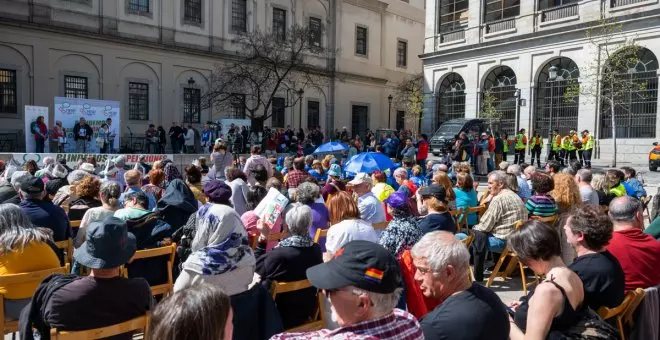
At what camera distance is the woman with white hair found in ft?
13.7

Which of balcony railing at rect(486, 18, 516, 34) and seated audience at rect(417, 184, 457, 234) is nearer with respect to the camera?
seated audience at rect(417, 184, 457, 234)

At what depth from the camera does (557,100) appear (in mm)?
28797

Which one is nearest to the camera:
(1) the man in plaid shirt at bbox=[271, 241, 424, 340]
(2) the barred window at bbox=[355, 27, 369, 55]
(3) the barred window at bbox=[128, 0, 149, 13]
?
(1) the man in plaid shirt at bbox=[271, 241, 424, 340]

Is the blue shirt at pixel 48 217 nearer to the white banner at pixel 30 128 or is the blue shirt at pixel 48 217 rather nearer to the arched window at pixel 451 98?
the white banner at pixel 30 128

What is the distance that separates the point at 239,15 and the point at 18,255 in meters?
30.8

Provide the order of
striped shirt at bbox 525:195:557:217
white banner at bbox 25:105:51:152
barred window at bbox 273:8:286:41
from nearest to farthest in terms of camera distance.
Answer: striped shirt at bbox 525:195:557:217 → white banner at bbox 25:105:51:152 → barred window at bbox 273:8:286:41

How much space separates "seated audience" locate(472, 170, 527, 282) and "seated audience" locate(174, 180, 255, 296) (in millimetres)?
3642

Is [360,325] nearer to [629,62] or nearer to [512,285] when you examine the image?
[512,285]

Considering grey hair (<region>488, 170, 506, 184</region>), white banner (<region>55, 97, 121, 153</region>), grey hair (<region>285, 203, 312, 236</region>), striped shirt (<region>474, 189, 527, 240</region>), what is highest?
white banner (<region>55, 97, 121, 153</region>)

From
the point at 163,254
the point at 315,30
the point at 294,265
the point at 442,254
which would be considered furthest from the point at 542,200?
the point at 315,30

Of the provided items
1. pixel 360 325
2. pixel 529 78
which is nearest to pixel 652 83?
pixel 529 78

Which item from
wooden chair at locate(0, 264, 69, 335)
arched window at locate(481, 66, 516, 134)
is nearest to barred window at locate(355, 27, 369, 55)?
arched window at locate(481, 66, 516, 134)

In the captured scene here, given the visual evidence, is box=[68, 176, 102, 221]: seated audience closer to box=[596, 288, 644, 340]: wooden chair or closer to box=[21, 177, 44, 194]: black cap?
box=[21, 177, 44, 194]: black cap

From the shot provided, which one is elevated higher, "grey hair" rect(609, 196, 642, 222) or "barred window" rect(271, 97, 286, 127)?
"barred window" rect(271, 97, 286, 127)
